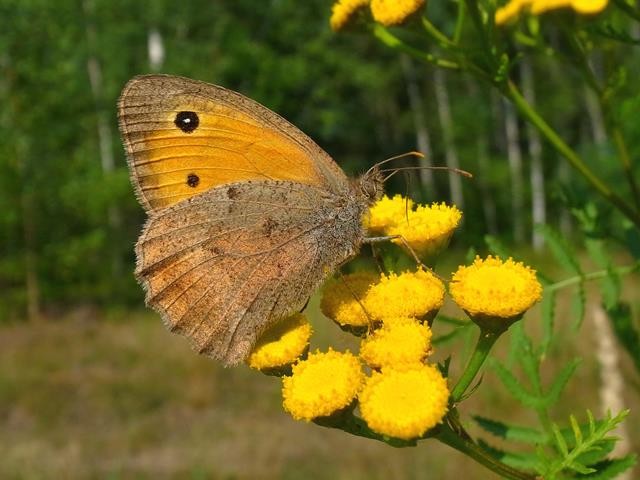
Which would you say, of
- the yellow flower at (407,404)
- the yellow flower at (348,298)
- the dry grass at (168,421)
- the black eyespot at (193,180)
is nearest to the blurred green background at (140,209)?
the dry grass at (168,421)

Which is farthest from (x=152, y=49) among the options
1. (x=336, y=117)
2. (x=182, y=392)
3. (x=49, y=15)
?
(x=182, y=392)

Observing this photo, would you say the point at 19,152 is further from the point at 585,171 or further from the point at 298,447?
the point at 585,171

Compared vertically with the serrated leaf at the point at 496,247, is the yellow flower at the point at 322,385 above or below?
below

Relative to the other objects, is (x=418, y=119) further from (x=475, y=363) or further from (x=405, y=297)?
(x=475, y=363)

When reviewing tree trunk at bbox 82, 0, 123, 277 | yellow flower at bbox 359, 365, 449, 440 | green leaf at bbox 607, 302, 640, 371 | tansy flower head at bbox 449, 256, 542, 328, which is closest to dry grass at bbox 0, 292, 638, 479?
green leaf at bbox 607, 302, 640, 371

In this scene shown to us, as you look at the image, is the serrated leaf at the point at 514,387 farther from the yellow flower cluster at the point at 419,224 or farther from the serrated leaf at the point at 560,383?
the yellow flower cluster at the point at 419,224

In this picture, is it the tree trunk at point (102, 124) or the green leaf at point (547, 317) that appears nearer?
the green leaf at point (547, 317)
